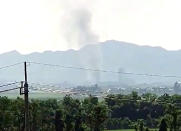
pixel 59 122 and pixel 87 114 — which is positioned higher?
pixel 87 114

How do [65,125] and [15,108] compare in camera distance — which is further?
[65,125]

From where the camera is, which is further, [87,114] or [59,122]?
[87,114]

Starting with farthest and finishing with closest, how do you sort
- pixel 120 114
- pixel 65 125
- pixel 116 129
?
1. pixel 120 114
2. pixel 116 129
3. pixel 65 125

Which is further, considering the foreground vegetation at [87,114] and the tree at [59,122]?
the tree at [59,122]

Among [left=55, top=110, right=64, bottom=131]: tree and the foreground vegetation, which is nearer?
the foreground vegetation

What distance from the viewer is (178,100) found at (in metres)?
136

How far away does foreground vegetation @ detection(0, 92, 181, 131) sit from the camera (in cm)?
9644

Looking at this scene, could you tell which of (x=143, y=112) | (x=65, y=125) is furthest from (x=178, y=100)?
(x=65, y=125)

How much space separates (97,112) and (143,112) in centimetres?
6344

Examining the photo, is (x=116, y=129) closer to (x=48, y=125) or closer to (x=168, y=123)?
(x=48, y=125)

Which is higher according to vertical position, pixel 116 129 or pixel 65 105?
pixel 65 105

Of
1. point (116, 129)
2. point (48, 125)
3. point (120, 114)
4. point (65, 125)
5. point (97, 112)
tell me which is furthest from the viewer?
point (120, 114)

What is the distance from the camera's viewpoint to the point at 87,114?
114 metres

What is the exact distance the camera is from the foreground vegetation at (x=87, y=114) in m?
96.4
